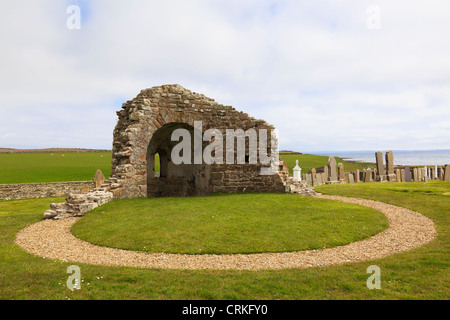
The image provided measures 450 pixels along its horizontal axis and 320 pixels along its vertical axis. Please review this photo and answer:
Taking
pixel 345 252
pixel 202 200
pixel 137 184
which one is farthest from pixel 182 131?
pixel 345 252

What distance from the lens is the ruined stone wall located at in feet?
46.3

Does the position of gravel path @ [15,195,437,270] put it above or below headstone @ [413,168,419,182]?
below

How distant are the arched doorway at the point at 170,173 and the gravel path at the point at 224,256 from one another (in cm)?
840

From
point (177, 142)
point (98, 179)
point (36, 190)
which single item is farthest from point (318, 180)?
point (36, 190)

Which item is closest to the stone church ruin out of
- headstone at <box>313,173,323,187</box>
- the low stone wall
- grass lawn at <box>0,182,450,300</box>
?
grass lawn at <box>0,182,450,300</box>

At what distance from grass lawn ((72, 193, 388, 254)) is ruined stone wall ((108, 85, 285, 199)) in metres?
1.87

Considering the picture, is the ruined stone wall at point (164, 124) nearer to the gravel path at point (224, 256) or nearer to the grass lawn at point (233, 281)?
the gravel path at point (224, 256)

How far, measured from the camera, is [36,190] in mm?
22688

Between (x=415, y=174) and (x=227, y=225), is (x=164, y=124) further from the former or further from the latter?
(x=415, y=174)

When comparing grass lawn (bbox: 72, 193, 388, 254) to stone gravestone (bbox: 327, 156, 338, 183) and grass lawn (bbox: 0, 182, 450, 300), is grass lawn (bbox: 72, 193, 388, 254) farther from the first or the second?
stone gravestone (bbox: 327, 156, 338, 183)

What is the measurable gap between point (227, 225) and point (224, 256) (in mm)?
2102

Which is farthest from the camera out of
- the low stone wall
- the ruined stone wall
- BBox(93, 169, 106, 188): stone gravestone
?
the low stone wall

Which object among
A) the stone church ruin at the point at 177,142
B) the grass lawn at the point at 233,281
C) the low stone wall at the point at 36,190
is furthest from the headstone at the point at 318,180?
the grass lawn at the point at 233,281

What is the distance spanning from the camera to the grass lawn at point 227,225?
7.69m
